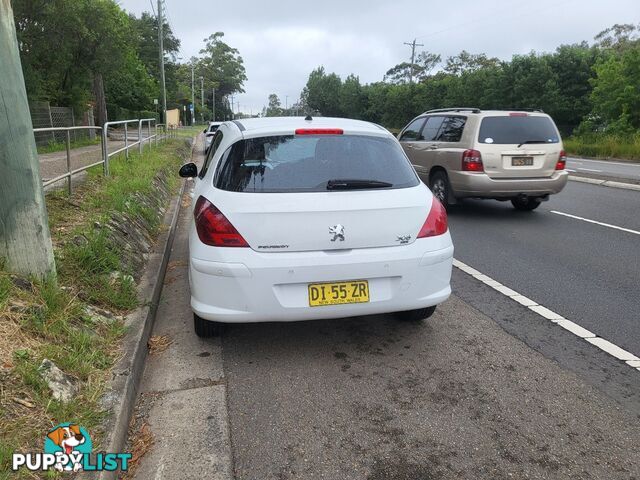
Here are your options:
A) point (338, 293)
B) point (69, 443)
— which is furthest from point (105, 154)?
point (69, 443)

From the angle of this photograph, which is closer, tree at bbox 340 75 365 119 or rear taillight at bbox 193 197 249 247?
rear taillight at bbox 193 197 249 247

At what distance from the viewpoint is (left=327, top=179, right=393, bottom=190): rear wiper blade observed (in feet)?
12.2

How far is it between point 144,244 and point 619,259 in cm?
565

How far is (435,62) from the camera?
9438 centimetres

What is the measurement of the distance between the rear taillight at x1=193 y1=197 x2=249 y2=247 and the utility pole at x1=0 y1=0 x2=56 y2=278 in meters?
1.12

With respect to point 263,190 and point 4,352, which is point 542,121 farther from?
point 4,352

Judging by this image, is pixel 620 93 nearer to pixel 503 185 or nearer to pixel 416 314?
pixel 503 185

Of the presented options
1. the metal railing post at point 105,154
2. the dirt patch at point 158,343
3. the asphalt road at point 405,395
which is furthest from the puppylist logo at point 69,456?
the metal railing post at point 105,154

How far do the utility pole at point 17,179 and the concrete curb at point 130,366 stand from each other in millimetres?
759

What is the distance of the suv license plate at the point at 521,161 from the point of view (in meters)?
8.59

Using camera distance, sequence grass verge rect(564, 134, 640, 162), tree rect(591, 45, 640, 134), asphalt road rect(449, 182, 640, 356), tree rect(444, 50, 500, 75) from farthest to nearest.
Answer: tree rect(444, 50, 500, 75) < tree rect(591, 45, 640, 134) < grass verge rect(564, 134, 640, 162) < asphalt road rect(449, 182, 640, 356)

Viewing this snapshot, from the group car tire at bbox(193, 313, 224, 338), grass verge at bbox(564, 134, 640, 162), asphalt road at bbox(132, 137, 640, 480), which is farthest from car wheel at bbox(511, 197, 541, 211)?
grass verge at bbox(564, 134, 640, 162)

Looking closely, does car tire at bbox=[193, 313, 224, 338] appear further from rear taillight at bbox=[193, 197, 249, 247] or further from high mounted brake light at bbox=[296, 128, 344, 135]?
high mounted brake light at bbox=[296, 128, 344, 135]

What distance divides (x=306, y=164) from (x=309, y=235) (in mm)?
644
